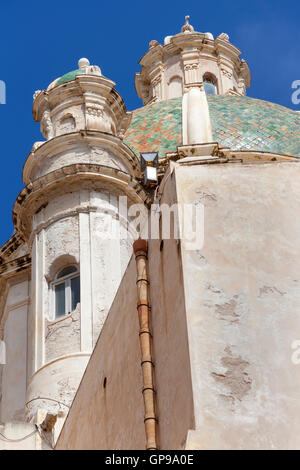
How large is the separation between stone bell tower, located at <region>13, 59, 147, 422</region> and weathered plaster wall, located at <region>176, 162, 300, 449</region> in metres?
7.06

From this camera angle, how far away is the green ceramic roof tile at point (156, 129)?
2620 cm

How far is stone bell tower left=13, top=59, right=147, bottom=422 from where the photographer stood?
17328 mm

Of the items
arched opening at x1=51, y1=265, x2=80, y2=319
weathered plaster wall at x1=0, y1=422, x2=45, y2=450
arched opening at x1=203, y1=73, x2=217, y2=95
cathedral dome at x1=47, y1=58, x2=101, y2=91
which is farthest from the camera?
arched opening at x1=203, y1=73, x2=217, y2=95

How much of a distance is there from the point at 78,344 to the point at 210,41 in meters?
18.5

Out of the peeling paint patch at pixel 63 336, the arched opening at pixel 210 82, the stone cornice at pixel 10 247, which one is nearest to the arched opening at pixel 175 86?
the arched opening at pixel 210 82

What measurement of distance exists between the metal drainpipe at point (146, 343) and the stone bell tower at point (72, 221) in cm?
626

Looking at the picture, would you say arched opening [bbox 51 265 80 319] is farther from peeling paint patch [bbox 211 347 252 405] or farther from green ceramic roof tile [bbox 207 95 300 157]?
peeling paint patch [bbox 211 347 252 405]

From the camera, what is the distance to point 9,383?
63.8ft

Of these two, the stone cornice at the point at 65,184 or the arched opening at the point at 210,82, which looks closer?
the stone cornice at the point at 65,184

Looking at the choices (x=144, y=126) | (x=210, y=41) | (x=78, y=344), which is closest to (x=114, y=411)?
(x=78, y=344)

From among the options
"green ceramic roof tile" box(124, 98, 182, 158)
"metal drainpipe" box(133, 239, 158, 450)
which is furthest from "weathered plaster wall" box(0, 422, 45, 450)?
"green ceramic roof tile" box(124, 98, 182, 158)

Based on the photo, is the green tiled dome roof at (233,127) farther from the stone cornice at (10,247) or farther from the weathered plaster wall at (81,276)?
the weathered plaster wall at (81,276)

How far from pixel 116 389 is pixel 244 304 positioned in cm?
216
